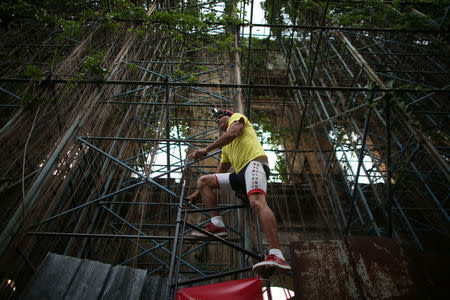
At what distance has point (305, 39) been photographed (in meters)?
10.4

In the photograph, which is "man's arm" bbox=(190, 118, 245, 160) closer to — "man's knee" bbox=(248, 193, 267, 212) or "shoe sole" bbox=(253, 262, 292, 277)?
"man's knee" bbox=(248, 193, 267, 212)

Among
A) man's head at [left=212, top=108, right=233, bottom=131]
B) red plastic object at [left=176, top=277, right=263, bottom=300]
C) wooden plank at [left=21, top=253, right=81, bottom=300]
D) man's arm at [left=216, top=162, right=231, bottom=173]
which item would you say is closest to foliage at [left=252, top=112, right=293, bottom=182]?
man's arm at [left=216, top=162, right=231, bottom=173]

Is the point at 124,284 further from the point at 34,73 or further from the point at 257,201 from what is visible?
the point at 34,73

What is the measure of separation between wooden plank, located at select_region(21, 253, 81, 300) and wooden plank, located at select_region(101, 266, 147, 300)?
1.33 feet

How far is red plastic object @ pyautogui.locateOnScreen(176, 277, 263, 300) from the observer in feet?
6.54

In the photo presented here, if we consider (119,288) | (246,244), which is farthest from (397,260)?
(119,288)

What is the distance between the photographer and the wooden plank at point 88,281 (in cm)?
235

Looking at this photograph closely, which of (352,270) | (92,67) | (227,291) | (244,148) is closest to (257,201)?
(244,148)

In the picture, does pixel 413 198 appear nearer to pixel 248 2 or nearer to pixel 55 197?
pixel 55 197

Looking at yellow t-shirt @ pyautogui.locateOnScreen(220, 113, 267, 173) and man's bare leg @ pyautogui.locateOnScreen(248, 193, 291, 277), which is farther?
yellow t-shirt @ pyautogui.locateOnScreen(220, 113, 267, 173)

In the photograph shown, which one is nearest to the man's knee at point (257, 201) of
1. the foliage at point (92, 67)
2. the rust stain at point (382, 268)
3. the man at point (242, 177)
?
the man at point (242, 177)

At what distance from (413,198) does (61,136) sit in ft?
27.0

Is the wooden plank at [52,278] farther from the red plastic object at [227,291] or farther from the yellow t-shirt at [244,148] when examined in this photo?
the yellow t-shirt at [244,148]

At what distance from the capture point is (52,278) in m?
2.42
